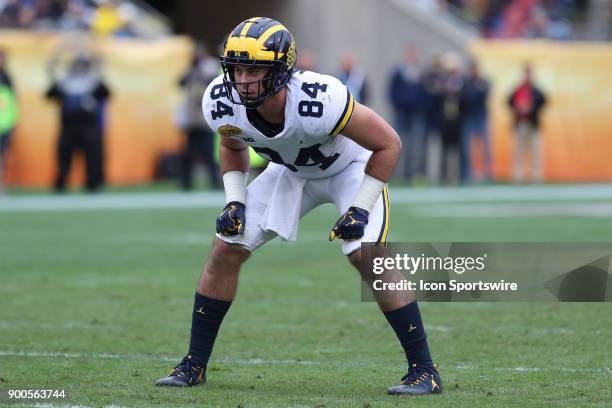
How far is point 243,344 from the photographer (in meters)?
6.82

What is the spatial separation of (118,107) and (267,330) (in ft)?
41.3

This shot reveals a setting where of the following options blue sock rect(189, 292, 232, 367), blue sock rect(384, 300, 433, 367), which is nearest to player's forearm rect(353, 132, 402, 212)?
blue sock rect(384, 300, 433, 367)

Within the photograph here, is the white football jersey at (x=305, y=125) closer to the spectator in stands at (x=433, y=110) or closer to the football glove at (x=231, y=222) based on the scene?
the football glove at (x=231, y=222)

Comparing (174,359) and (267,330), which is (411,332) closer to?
(174,359)

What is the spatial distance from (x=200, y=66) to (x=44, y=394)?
12965 millimetres

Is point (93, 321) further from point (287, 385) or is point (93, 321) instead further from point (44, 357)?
point (287, 385)

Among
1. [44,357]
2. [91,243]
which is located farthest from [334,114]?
[91,243]

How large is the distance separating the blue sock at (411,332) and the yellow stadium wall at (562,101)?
52.5ft

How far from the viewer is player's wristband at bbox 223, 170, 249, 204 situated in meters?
5.71

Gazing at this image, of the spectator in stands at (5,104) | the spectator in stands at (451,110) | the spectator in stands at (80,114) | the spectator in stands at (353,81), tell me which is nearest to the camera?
the spectator in stands at (5,104)

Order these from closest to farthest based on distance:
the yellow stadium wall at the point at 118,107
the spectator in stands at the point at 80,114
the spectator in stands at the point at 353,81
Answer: the spectator in stands at the point at 80,114, the yellow stadium wall at the point at 118,107, the spectator in stands at the point at 353,81

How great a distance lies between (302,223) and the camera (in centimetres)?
1372

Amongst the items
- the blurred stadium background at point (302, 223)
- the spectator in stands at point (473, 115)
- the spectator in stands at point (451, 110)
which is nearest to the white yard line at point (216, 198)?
the blurred stadium background at point (302, 223)

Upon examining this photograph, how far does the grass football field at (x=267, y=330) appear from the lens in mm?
5445
